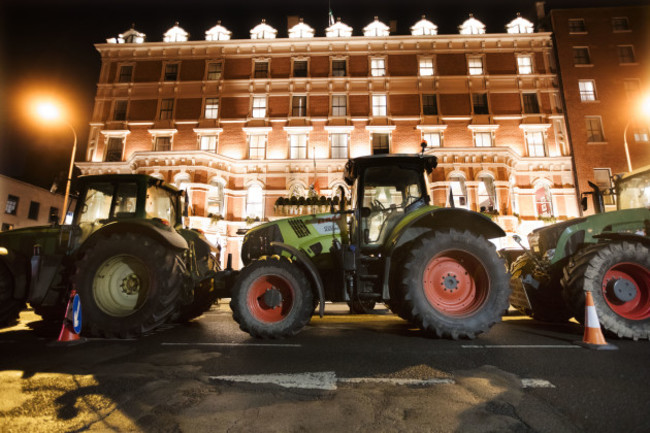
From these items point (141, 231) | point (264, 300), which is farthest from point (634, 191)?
point (141, 231)

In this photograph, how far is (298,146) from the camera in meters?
22.7

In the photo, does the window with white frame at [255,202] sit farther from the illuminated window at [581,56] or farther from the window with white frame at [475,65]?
the illuminated window at [581,56]

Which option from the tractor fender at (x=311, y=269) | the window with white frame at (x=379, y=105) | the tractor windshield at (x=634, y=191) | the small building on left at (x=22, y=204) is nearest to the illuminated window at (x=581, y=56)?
the window with white frame at (x=379, y=105)

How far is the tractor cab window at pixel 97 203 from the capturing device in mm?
5781

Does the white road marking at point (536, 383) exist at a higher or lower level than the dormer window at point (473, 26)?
lower

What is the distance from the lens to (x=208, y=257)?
262 inches

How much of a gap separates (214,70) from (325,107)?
375 inches

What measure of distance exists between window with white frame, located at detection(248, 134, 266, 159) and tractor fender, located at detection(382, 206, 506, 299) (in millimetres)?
19094

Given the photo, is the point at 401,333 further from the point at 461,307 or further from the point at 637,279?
the point at 637,279

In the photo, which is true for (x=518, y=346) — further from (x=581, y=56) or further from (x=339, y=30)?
(x=581, y=56)

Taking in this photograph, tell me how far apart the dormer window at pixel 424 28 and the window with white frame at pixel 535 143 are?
36.7 feet

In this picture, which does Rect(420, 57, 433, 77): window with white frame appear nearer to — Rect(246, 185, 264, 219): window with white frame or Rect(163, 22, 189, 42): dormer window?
Rect(246, 185, 264, 219): window with white frame

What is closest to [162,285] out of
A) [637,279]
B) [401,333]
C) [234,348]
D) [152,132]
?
[234,348]

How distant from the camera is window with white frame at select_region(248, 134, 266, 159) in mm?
22625
